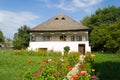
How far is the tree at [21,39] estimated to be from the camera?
191ft

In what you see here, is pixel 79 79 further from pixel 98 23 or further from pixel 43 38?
pixel 98 23

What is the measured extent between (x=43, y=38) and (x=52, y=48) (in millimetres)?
3123

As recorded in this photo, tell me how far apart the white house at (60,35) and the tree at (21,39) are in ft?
44.8

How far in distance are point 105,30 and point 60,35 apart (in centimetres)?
720

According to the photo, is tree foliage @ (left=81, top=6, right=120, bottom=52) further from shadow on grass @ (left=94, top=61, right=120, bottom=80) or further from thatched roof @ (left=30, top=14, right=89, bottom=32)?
shadow on grass @ (left=94, top=61, right=120, bottom=80)

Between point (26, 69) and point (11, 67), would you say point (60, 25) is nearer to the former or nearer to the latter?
point (11, 67)

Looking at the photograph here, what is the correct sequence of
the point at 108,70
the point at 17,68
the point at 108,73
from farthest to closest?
the point at 17,68
the point at 108,70
the point at 108,73

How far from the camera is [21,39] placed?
195 ft

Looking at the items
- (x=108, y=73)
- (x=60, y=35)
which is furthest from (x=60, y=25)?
(x=108, y=73)

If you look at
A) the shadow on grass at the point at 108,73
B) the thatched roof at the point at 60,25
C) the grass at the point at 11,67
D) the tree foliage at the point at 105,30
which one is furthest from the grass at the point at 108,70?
the thatched roof at the point at 60,25

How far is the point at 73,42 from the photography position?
41.3 meters

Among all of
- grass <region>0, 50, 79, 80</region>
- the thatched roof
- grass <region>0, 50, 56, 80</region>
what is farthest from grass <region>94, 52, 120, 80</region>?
the thatched roof

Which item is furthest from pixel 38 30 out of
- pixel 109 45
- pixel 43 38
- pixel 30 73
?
pixel 30 73

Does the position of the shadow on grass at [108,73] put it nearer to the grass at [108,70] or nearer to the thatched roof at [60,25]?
the grass at [108,70]
